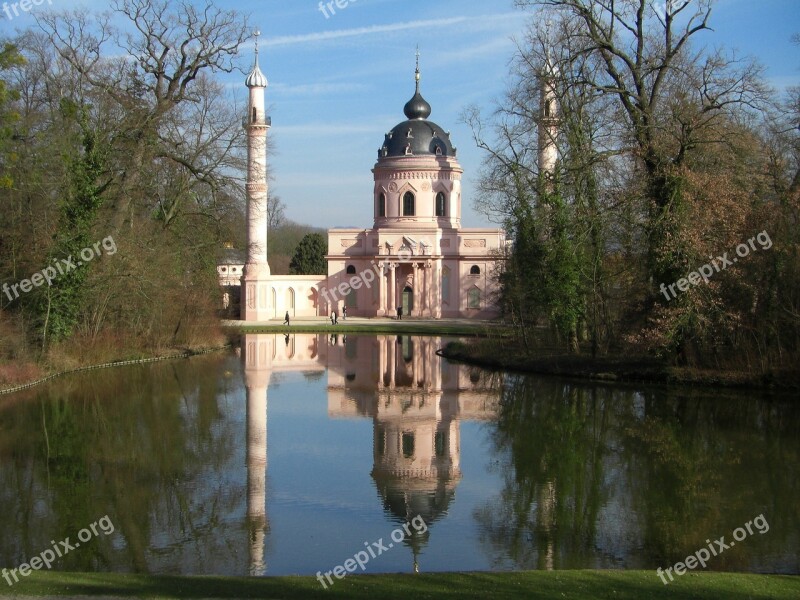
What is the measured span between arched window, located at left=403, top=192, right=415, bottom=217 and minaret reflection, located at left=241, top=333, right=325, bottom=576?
1689 centimetres

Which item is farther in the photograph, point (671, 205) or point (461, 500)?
point (671, 205)

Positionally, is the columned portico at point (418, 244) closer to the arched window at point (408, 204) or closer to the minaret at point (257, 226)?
the arched window at point (408, 204)

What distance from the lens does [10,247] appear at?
2539cm

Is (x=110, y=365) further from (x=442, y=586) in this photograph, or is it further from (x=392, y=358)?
(x=442, y=586)

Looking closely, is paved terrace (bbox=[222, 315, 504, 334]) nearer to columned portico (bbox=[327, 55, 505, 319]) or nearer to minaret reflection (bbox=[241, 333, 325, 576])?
columned portico (bbox=[327, 55, 505, 319])

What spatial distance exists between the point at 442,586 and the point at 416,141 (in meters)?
50.9

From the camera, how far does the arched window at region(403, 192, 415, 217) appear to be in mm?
56381

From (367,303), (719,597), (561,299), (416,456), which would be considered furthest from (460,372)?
(367,303)

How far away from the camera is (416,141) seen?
57.3 metres

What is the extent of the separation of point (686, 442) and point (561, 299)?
1182cm

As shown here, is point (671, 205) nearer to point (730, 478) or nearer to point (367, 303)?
point (730, 478)

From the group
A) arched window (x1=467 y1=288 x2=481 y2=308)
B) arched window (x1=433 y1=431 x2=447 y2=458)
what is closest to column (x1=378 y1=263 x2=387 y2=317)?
arched window (x1=467 y1=288 x2=481 y2=308)

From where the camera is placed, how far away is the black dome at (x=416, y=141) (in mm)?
57125

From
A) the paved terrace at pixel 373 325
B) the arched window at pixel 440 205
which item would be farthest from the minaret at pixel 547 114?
the arched window at pixel 440 205
